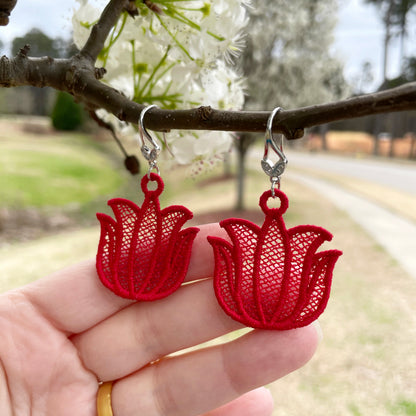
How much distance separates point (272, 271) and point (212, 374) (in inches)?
9.7

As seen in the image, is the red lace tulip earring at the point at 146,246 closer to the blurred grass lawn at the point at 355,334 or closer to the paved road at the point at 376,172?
the blurred grass lawn at the point at 355,334

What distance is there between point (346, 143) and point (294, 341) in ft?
72.6

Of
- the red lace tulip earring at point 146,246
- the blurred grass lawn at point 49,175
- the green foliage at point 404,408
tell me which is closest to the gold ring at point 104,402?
the red lace tulip earring at point 146,246

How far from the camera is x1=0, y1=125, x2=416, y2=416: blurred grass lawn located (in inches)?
81.0

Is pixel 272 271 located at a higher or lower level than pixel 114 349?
higher

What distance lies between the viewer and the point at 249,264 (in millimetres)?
832

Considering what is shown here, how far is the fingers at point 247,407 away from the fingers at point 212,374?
0.15 m

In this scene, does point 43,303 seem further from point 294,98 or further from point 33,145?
point 33,145

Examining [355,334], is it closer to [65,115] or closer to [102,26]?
[102,26]

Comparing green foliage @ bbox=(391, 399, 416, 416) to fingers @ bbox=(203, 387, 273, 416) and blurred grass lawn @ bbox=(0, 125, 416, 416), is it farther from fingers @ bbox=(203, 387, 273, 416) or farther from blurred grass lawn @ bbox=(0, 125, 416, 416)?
fingers @ bbox=(203, 387, 273, 416)

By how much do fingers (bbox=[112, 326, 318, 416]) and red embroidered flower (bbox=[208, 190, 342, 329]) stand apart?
0.04 meters

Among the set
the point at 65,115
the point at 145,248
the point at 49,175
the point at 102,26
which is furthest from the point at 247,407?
the point at 65,115

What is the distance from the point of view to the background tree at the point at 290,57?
212 inches

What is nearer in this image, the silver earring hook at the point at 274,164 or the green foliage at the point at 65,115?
the silver earring hook at the point at 274,164
